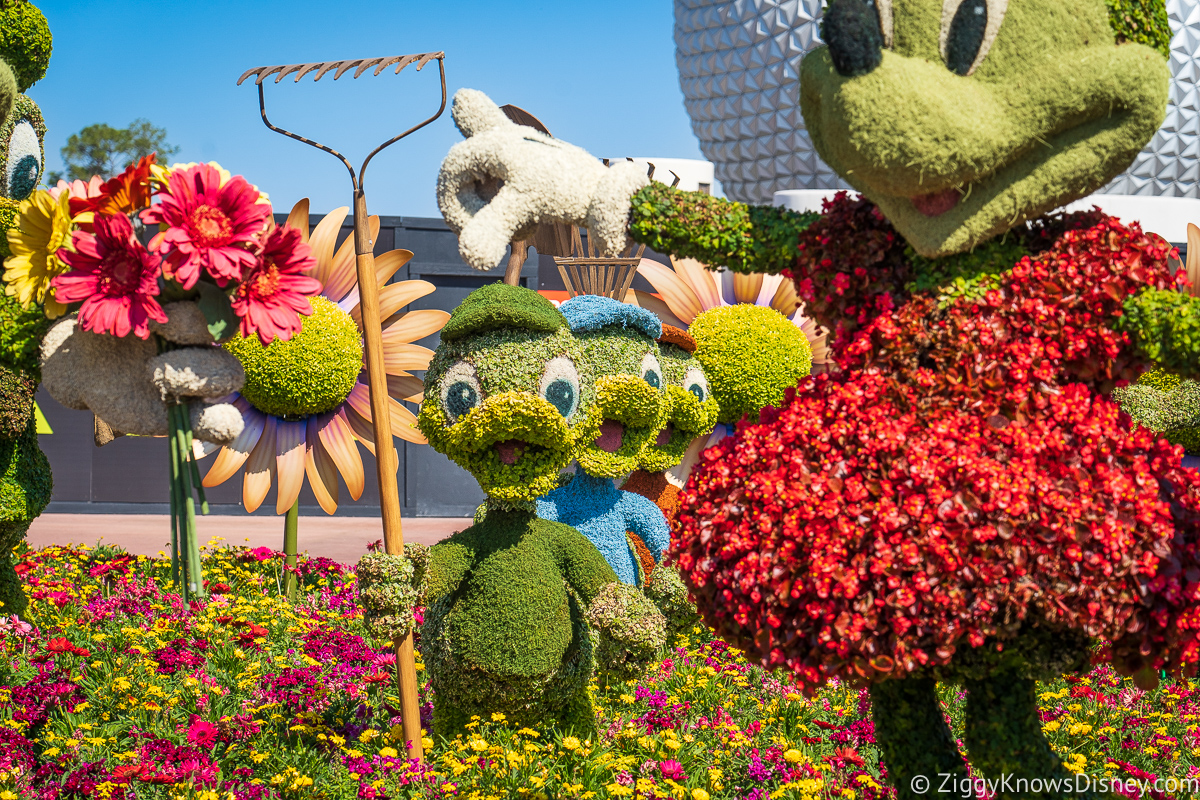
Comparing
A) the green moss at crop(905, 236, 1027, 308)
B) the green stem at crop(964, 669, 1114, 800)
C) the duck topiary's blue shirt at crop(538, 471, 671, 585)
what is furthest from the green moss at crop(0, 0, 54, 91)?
the green stem at crop(964, 669, 1114, 800)

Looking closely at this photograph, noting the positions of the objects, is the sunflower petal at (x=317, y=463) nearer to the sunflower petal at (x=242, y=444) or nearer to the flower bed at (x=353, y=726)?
the sunflower petal at (x=242, y=444)

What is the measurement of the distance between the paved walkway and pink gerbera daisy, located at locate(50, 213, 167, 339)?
4.76 meters

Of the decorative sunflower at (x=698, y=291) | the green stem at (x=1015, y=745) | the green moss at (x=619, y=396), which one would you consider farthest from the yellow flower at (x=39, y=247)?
the decorative sunflower at (x=698, y=291)

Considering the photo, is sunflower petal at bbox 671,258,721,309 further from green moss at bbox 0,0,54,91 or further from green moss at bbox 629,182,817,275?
green moss at bbox 0,0,54,91

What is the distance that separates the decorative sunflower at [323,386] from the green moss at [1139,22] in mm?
3406

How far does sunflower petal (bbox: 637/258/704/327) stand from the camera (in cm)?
548

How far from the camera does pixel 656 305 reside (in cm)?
567

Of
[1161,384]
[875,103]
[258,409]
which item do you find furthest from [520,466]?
[1161,384]

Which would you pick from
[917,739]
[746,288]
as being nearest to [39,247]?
[917,739]

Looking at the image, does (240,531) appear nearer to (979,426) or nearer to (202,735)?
(202,735)

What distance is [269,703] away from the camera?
3604 mm

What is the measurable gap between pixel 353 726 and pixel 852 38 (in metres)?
2.73

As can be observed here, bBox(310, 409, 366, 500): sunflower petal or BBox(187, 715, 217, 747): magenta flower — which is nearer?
BBox(187, 715, 217, 747): magenta flower

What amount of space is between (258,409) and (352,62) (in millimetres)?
2564
